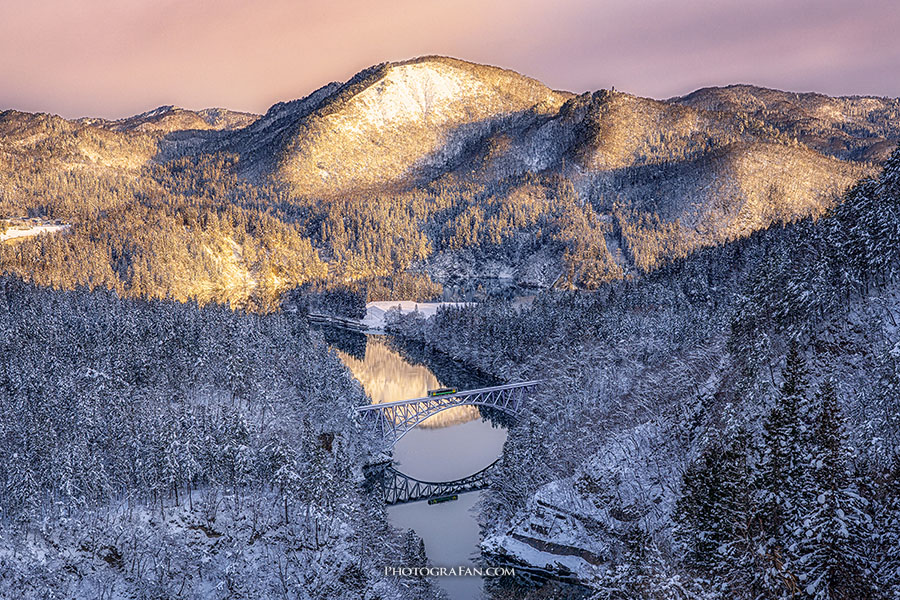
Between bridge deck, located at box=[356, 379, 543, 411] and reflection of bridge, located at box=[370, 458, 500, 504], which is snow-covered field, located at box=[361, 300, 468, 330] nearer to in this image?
bridge deck, located at box=[356, 379, 543, 411]

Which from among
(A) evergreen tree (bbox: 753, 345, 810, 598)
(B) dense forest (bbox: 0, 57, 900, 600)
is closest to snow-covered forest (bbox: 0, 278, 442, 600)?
A: (B) dense forest (bbox: 0, 57, 900, 600)

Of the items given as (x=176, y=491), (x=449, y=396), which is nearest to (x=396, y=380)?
(x=449, y=396)

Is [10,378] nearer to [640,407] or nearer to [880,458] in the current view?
[640,407]

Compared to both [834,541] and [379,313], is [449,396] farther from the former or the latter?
[379,313]

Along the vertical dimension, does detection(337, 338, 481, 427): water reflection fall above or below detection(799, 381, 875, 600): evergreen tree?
below

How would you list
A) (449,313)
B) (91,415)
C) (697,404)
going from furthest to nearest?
(449,313) < (91,415) < (697,404)

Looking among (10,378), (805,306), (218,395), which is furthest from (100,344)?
(805,306)
